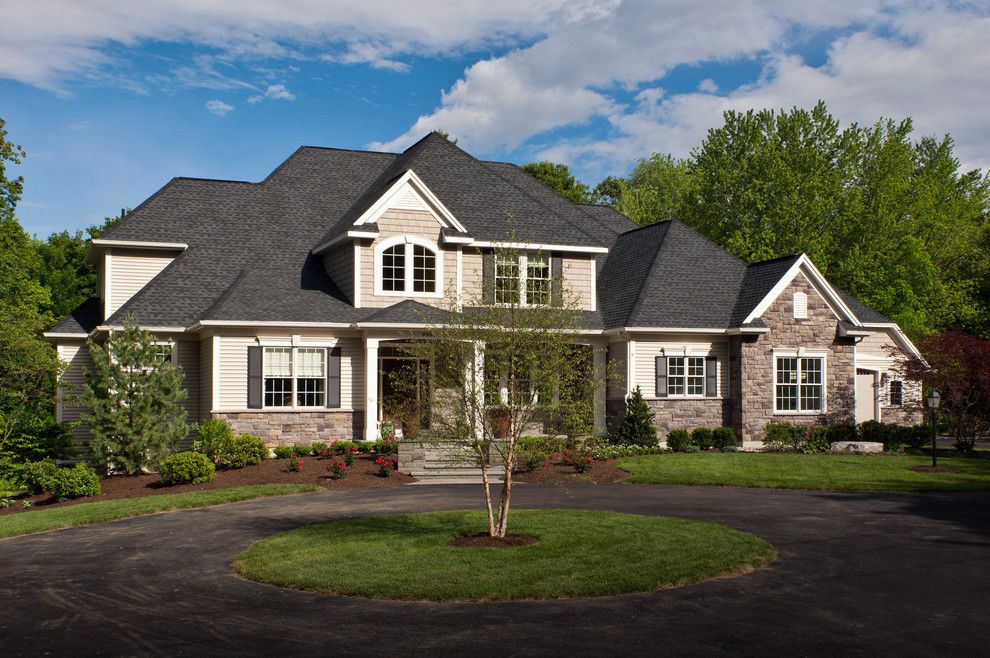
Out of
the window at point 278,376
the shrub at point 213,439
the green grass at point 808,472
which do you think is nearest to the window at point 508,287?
the green grass at point 808,472

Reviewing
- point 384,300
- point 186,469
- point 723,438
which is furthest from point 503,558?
point 723,438

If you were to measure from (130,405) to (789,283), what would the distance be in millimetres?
20227

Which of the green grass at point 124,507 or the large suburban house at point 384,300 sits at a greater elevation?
the large suburban house at point 384,300

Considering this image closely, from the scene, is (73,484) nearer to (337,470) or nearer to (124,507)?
(124,507)

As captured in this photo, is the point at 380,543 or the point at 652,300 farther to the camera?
the point at 652,300

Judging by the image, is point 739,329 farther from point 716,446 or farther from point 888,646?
point 888,646

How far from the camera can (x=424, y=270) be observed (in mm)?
28781

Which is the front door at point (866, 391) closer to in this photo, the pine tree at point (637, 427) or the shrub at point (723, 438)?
the shrub at point (723, 438)

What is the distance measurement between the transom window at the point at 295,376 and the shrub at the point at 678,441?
10544mm

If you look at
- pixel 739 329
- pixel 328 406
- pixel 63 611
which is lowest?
pixel 63 611

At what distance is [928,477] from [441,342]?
1446cm

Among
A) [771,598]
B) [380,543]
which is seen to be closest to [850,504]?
[771,598]

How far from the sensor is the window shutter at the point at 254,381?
2620 centimetres

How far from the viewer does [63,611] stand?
10273 millimetres
